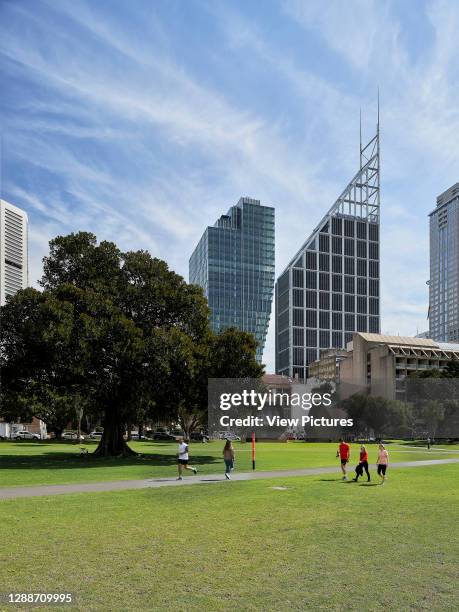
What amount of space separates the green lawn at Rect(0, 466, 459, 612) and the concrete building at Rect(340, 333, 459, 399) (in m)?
107

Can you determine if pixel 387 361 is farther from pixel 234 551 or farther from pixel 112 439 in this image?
pixel 234 551

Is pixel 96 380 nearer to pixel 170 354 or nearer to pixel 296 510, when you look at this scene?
pixel 170 354

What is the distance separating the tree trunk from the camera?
4397 cm

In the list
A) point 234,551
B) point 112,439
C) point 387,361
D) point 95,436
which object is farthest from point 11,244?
point 387,361

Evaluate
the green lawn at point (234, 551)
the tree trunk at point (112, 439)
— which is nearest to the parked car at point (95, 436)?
the tree trunk at point (112, 439)

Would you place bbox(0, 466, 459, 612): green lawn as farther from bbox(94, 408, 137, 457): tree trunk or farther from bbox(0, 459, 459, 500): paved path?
bbox(94, 408, 137, 457): tree trunk

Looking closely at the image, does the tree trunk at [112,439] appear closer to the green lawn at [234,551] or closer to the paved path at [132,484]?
the paved path at [132,484]

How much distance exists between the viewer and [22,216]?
31562 mm

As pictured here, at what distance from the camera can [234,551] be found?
11.7m

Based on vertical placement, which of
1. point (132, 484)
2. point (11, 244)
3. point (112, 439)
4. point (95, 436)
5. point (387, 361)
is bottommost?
point (95, 436)

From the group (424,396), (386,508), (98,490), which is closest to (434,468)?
(386,508)

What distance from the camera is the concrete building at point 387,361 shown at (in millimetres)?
128000

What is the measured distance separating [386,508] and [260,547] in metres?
7.29

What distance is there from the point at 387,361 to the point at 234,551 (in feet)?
403
